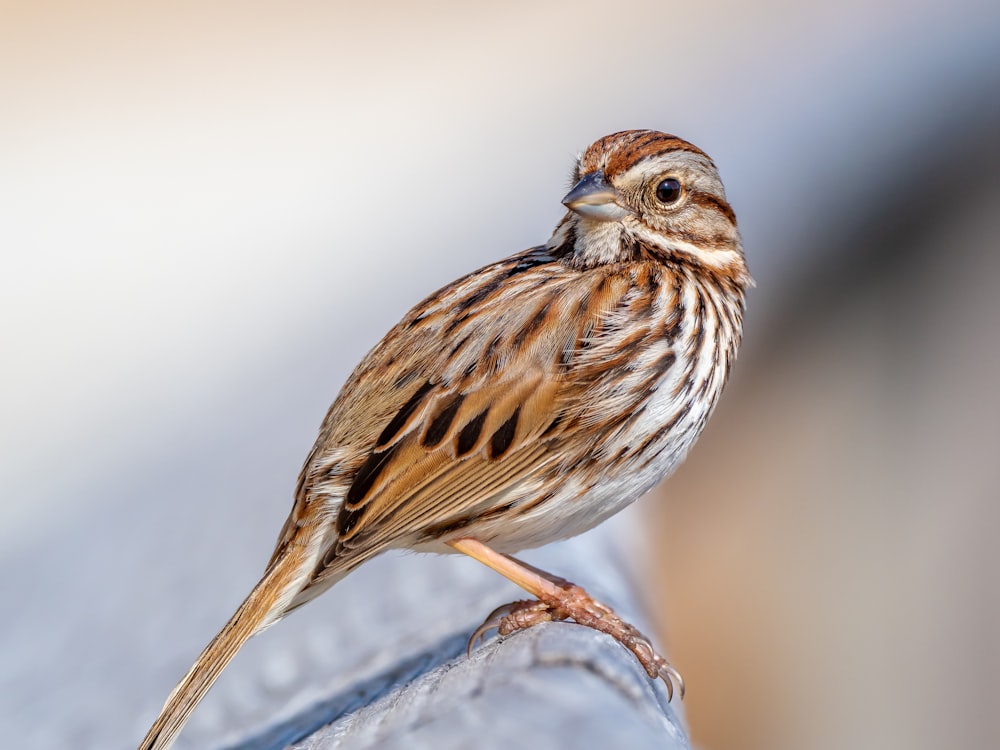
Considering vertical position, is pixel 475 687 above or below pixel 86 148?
below

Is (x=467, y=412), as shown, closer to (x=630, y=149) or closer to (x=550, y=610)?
(x=550, y=610)

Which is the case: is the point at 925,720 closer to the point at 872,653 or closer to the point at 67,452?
the point at 872,653

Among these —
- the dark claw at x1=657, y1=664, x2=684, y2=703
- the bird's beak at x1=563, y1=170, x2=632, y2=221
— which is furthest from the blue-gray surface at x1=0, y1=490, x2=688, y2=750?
the bird's beak at x1=563, y1=170, x2=632, y2=221

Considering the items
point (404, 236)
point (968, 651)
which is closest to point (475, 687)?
point (968, 651)

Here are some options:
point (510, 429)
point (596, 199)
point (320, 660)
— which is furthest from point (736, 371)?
point (320, 660)

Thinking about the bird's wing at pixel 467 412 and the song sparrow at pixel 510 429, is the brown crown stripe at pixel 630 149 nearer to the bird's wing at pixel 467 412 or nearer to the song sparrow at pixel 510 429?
the song sparrow at pixel 510 429

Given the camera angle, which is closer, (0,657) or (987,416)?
(0,657)

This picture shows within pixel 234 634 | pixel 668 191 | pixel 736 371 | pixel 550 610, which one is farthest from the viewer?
pixel 736 371
